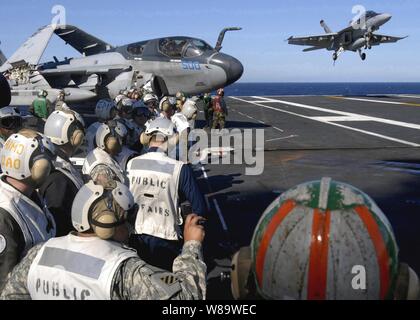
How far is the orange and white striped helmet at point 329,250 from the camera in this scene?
6.37ft

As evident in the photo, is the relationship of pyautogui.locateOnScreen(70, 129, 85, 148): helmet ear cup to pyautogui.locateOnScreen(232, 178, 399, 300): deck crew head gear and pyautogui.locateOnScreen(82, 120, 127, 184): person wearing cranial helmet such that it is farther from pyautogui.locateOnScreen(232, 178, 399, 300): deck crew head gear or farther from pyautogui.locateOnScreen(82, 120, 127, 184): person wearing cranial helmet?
pyautogui.locateOnScreen(232, 178, 399, 300): deck crew head gear

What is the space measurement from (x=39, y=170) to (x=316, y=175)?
9.62 m

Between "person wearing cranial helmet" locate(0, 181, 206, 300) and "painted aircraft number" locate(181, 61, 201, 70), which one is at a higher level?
"painted aircraft number" locate(181, 61, 201, 70)

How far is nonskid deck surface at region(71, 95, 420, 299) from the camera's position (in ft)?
24.4

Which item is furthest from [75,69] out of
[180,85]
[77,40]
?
[77,40]

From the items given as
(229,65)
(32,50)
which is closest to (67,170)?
(229,65)

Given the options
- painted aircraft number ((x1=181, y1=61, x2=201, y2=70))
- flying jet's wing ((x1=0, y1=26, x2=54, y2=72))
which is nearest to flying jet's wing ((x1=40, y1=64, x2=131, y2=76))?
flying jet's wing ((x1=0, y1=26, x2=54, y2=72))

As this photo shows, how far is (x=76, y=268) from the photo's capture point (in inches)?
103

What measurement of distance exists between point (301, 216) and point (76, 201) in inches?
60.6

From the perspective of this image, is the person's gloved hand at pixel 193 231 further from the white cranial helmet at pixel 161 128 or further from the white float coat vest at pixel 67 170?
the white cranial helmet at pixel 161 128

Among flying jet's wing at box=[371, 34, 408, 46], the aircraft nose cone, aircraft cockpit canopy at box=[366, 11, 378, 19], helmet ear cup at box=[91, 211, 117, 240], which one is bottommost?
helmet ear cup at box=[91, 211, 117, 240]

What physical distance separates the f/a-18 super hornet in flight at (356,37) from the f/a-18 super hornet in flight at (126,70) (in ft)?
114

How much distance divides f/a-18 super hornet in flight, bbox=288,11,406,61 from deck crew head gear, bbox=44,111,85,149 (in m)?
49.4

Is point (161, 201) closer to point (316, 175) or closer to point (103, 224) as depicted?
point (103, 224)
